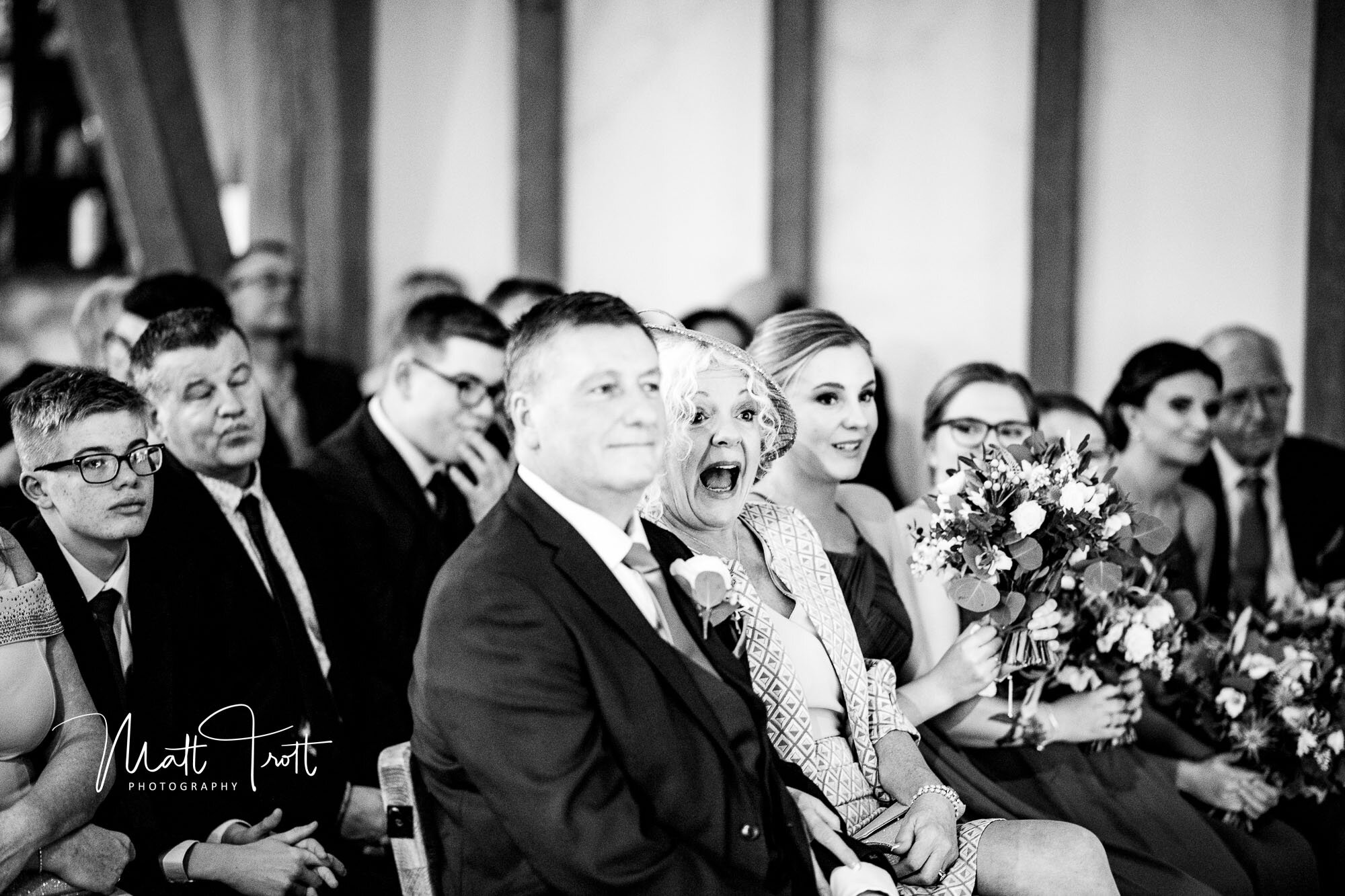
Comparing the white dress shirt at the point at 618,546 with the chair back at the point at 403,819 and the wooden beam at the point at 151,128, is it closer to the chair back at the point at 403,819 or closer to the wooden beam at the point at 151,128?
the chair back at the point at 403,819

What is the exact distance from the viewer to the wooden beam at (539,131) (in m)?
6.59

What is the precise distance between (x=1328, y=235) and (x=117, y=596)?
449 cm

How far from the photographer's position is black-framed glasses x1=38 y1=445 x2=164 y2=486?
116 inches

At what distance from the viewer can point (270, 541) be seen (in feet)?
12.1

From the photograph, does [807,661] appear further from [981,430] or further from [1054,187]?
[1054,187]

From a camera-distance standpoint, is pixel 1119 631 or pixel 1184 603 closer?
pixel 1119 631

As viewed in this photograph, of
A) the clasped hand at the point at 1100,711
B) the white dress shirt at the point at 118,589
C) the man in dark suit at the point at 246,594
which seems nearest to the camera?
the white dress shirt at the point at 118,589

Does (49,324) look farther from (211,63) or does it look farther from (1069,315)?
(1069,315)

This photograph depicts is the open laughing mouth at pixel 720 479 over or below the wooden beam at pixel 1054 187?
below

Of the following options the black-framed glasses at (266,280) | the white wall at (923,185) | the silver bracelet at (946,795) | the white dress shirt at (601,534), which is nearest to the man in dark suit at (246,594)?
the white dress shirt at (601,534)

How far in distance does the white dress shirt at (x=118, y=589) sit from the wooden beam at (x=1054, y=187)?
377 cm

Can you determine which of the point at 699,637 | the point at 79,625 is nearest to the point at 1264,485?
the point at 699,637

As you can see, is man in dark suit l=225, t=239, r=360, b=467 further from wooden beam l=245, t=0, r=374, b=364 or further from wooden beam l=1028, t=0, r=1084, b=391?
wooden beam l=1028, t=0, r=1084, b=391

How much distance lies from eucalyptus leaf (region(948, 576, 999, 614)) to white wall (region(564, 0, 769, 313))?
314 centimetres
